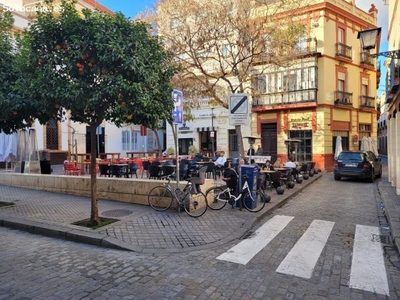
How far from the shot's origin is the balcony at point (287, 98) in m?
20.8

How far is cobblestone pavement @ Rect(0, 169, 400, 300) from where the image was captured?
12.2ft

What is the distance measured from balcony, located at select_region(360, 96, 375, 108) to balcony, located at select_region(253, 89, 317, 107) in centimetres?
545

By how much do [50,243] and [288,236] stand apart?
457 cm

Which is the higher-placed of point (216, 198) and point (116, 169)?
point (116, 169)

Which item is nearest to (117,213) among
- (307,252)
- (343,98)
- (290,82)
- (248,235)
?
(248,235)

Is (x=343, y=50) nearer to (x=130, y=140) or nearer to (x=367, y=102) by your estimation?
(x=367, y=102)

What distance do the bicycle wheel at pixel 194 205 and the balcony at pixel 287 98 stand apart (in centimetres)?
1527

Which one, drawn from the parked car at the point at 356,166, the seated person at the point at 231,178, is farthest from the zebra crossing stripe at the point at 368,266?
the parked car at the point at 356,166

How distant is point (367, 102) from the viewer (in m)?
23.8

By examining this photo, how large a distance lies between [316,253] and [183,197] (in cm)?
337

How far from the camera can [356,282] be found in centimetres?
402

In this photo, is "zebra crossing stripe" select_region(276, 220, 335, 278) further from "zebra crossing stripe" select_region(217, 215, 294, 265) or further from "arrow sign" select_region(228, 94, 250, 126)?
"arrow sign" select_region(228, 94, 250, 126)

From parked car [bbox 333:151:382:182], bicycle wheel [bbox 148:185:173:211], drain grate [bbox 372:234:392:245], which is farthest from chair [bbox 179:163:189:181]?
parked car [bbox 333:151:382:182]

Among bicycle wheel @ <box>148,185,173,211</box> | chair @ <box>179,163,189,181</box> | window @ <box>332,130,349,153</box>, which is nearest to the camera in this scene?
bicycle wheel @ <box>148,185,173,211</box>
